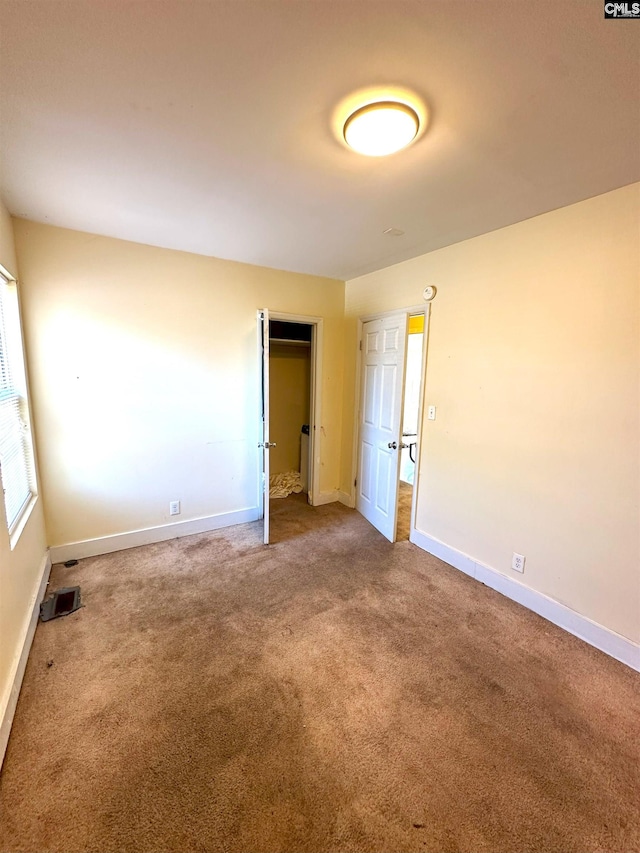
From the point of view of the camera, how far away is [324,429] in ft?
13.3

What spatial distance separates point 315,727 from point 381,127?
8.37 ft

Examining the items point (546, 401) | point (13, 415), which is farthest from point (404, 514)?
point (13, 415)

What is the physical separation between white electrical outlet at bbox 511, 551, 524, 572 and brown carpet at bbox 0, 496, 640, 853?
26cm

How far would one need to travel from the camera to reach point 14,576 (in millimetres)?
1814

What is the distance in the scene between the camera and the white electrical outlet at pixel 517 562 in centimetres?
238

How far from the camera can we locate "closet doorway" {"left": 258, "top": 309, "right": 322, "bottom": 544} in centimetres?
397

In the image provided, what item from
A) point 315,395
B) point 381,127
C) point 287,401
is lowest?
point 287,401

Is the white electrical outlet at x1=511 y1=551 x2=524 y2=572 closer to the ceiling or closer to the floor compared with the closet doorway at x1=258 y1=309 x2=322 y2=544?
closer to the floor

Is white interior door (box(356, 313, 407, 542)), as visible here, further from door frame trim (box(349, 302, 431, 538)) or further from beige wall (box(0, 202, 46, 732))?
beige wall (box(0, 202, 46, 732))

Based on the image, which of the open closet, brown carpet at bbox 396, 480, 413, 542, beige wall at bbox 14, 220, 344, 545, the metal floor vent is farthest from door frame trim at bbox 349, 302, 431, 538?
the metal floor vent

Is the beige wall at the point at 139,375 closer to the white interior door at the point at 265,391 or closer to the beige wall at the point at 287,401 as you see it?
the white interior door at the point at 265,391

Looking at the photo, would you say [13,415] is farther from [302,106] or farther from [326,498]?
[326,498]

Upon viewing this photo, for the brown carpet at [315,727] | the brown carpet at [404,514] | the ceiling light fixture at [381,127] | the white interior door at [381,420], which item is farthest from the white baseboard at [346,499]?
the ceiling light fixture at [381,127]

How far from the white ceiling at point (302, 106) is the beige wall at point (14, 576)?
0.36 meters
